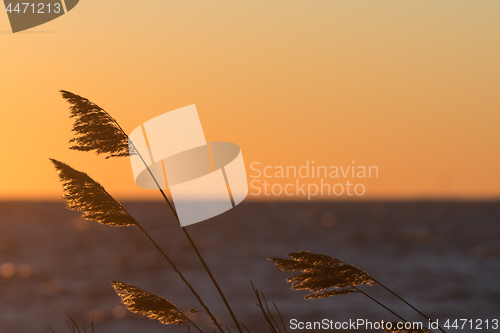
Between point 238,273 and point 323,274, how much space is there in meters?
38.8

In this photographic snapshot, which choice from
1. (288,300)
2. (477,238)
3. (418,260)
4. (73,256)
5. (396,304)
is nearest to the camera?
(396,304)

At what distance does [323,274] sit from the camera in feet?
8.64

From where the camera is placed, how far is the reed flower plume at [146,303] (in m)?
2.70

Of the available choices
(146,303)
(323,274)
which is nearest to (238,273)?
(146,303)

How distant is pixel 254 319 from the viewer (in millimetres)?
25938

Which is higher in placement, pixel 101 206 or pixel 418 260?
pixel 101 206

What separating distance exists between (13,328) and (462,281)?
31770 millimetres

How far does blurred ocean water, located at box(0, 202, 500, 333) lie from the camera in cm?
2759

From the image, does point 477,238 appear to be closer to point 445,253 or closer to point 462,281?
point 445,253

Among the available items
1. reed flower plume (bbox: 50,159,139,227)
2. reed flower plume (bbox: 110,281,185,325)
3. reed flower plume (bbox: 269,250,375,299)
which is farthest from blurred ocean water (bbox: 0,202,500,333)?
reed flower plume (bbox: 269,250,375,299)

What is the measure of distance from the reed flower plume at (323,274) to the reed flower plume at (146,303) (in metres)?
0.72

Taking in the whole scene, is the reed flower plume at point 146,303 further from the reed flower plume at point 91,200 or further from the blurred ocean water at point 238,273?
the blurred ocean water at point 238,273

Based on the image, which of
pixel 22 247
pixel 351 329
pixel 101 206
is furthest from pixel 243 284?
pixel 22 247

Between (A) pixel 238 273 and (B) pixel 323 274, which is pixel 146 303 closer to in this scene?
(B) pixel 323 274
